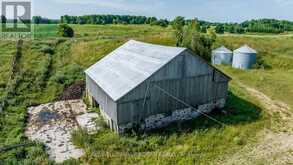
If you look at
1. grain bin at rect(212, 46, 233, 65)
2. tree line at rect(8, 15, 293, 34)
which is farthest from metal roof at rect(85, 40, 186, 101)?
tree line at rect(8, 15, 293, 34)

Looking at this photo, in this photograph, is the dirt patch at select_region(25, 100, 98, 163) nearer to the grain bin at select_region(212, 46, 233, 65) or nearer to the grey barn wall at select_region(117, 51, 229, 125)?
the grey barn wall at select_region(117, 51, 229, 125)

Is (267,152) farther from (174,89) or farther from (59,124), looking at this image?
(59,124)

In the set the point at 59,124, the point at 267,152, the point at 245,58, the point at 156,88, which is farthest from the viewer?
the point at 245,58

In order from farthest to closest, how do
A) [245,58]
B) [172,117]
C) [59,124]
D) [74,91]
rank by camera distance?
[245,58]
[74,91]
[59,124]
[172,117]

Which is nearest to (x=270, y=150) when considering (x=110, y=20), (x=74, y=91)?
(x=74, y=91)

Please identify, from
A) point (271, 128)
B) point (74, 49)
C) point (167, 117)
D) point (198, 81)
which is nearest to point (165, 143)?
point (167, 117)

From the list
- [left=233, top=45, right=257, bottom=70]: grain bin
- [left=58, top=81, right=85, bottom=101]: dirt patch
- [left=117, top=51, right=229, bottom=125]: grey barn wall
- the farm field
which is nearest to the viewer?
the farm field
